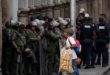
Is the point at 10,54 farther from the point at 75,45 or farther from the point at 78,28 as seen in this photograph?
the point at 78,28

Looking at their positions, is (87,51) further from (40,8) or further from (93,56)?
(40,8)

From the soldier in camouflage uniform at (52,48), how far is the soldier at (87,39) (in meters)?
4.22

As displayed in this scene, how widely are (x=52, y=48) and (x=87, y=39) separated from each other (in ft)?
15.4

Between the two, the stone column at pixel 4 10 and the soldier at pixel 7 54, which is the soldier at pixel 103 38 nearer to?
the stone column at pixel 4 10

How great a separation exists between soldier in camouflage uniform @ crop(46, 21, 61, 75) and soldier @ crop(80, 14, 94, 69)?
4222 mm

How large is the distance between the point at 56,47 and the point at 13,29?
178 cm

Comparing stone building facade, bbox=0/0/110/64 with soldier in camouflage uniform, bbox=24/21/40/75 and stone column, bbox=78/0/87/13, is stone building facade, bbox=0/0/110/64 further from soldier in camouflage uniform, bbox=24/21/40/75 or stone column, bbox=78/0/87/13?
soldier in camouflage uniform, bbox=24/21/40/75

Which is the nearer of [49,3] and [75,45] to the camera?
[75,45]

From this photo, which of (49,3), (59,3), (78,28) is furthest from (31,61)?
(59,3)

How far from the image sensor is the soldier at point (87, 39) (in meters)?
24.3

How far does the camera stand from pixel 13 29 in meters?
18.7

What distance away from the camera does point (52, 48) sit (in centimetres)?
1986

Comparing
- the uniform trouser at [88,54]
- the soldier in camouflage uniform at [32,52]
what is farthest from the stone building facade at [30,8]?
the uniform trouser at [88,54]

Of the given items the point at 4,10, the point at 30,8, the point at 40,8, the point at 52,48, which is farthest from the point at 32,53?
the point at 40,8
